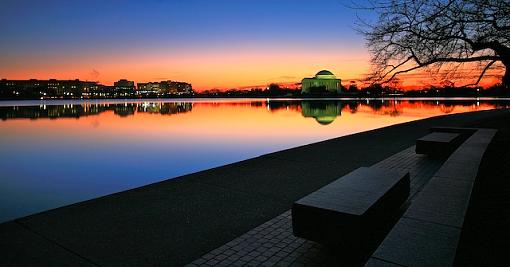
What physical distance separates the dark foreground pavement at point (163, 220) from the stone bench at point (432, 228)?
2.65 m

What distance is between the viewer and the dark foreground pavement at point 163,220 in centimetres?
507

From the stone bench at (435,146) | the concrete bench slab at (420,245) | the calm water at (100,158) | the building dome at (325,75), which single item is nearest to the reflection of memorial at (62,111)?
the calm water at (100,158)

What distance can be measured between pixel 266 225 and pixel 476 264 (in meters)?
3.12

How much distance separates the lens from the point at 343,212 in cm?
447

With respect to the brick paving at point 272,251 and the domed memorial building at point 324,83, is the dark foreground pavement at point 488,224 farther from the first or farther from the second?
the domed memorial building at point 324,83

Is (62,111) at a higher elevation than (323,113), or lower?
higher

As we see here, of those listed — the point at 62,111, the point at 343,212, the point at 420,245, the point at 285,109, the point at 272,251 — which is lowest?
the point at 272,251

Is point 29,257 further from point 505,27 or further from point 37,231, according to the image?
point 505,27

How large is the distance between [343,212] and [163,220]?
11.5ft

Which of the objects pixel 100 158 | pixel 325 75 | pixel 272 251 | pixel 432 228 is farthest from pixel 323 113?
pixel 325 75

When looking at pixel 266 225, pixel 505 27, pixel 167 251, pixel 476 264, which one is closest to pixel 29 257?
pixel 167 251

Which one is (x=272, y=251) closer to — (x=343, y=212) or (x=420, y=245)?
(x=343, y=212)

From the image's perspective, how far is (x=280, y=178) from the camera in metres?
9.36

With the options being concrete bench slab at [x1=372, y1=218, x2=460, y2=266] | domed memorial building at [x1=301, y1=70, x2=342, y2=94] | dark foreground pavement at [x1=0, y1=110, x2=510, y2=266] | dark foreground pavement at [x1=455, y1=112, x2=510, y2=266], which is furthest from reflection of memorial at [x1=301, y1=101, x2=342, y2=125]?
domed memorial building at [x1=301, y1=70, x2=342, y2=94]
